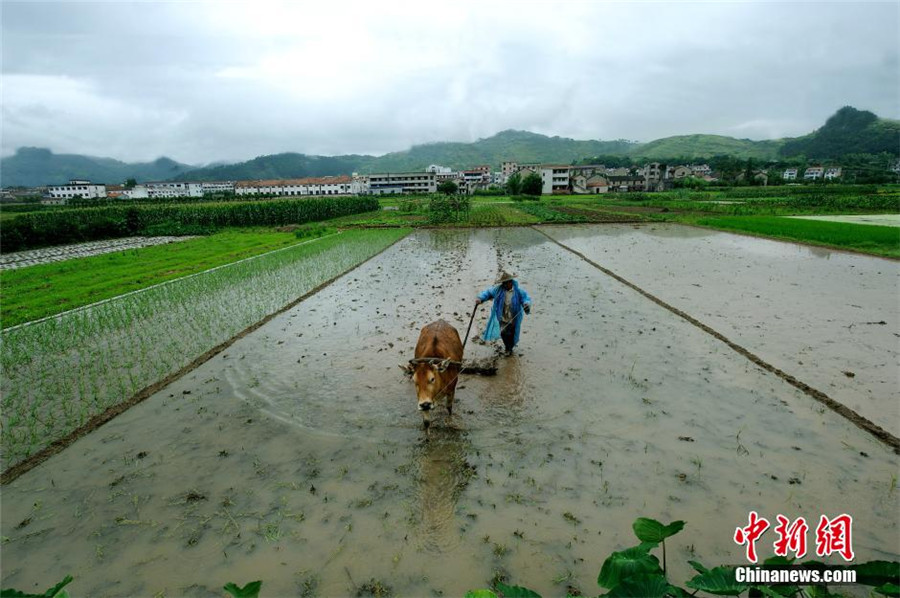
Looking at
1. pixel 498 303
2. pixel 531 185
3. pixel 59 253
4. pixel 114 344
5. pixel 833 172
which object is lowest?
pixel 114 344

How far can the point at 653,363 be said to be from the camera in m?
8.30

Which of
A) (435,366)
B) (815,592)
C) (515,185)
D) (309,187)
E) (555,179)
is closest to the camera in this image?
(815,592)

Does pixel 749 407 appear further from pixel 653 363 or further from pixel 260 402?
pixel 260 402

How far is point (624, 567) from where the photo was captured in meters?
2.11

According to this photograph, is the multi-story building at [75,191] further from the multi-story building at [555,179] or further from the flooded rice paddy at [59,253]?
the multi-story building at [555,179]

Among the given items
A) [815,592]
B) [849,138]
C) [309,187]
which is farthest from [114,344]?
[849,138]

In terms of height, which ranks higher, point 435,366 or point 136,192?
point 136,192

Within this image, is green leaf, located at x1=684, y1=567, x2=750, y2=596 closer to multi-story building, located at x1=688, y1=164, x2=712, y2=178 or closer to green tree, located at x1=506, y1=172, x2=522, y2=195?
green tree, located at x1=506, y1=172, x2=522, y2=195

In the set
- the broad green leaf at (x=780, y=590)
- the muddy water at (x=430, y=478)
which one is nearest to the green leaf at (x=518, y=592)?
the broad green leaf at (x=780, y=590)

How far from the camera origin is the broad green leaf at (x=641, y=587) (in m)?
1.95

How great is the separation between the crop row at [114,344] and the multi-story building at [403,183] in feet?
309

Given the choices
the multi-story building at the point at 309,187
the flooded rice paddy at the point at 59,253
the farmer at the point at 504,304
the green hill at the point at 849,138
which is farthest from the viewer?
the green hill at the point at 849,138

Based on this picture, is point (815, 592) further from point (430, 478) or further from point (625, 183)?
point (625, 183)

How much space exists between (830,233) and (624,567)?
96.1ft
